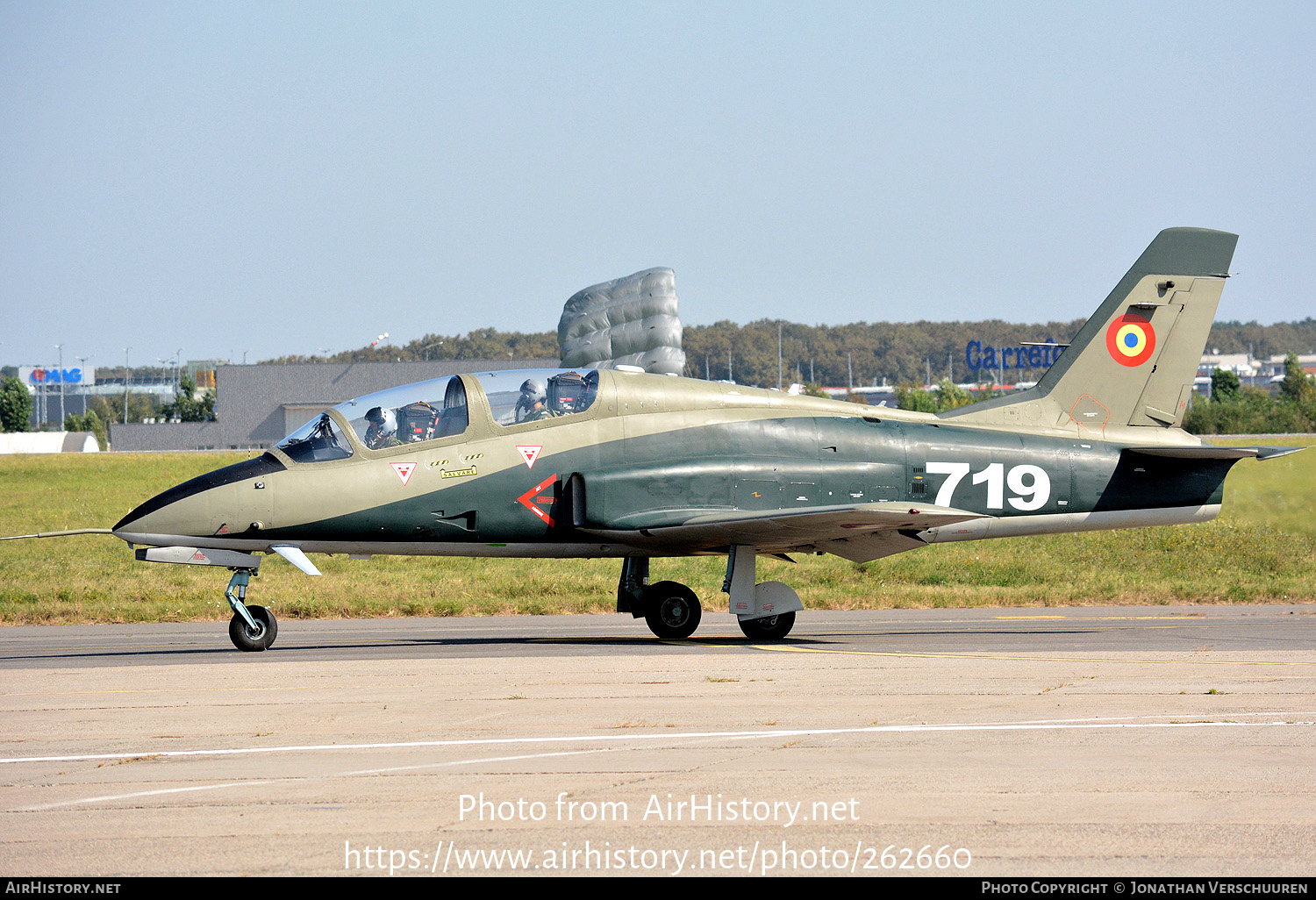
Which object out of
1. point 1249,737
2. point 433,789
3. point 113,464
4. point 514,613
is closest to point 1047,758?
point 1249,737

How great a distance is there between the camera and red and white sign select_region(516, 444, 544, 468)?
14.2 metres

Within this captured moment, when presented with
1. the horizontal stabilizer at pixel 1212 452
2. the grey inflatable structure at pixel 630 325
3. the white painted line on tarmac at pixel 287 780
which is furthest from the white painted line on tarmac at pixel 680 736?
the grey inflatable structure at pixel 630 325

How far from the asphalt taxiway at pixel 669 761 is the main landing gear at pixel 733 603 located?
1033 millimetres

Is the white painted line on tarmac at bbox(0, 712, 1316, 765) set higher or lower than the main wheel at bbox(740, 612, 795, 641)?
higher

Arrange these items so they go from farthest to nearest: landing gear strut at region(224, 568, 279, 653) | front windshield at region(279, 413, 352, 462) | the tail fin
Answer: the tail fin < front windshield at region(279, 413, 352, 462) < landing gear strut at region(224, 568, 279, 653)

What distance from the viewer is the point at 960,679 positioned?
34.8ft

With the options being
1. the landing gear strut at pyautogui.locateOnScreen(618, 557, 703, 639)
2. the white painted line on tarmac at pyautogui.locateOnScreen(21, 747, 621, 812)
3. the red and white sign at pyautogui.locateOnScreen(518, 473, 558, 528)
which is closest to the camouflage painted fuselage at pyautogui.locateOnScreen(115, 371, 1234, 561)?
the red and white sign at pyautogui.locateOnScreen(518, 473, 558, 528)

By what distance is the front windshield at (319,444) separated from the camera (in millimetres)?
13742

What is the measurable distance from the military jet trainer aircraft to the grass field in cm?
438

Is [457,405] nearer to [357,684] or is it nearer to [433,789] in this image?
[357,684]

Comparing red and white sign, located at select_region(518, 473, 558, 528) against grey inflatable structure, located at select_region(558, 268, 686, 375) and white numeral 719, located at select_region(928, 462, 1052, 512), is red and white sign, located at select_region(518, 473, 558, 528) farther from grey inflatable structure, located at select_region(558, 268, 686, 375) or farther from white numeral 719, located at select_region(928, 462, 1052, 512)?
A: grey inflatable structure, located at select_region(558, 268, 686, 375)

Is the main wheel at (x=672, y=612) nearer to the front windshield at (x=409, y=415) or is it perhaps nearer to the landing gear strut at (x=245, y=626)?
the front windshield at (x=409, y=415)

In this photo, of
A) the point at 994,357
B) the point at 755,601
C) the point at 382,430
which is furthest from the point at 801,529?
the point at 994,357
